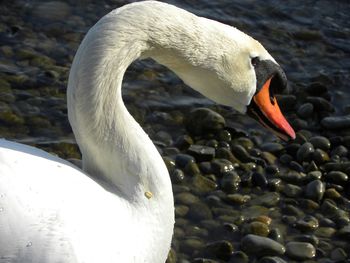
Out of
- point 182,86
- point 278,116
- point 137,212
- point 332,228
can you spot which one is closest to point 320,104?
point 182,86

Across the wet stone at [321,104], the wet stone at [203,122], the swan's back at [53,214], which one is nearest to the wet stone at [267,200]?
the wet stone at [203,122]

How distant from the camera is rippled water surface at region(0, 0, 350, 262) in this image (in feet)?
20.5

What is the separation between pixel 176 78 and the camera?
7547 mm

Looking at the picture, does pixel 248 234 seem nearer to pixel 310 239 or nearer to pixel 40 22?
pixel 310 239

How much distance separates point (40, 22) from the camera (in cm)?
811

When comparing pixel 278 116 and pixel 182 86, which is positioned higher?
pixel 278 116

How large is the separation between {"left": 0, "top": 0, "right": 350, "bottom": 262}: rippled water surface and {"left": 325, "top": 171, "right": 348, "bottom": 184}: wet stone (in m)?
0.14

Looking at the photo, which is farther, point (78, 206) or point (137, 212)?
point (137, 212)

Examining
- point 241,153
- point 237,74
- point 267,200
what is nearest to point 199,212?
point 267,200

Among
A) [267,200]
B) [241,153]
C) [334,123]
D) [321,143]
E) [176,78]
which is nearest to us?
[267,200]

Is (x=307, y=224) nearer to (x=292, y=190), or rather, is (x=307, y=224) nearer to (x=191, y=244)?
(x=292, y=190)

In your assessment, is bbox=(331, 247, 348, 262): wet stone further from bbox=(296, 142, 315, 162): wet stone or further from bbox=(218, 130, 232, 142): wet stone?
bbox=(218, 130, 232, 142): wet stone

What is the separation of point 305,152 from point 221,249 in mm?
1484

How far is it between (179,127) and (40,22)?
209cm
